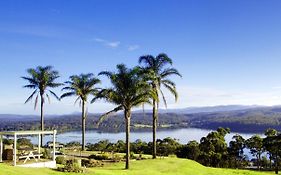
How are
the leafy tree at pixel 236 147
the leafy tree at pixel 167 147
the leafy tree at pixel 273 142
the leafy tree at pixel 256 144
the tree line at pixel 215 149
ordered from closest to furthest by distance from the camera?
the leafy tree at pixel 273 142 < the leafy tree at pixel 256 144 < the tree line at pixel 215 149 < the leafy tree at pixel 236 147 < the leafy tree at pixel 167 147

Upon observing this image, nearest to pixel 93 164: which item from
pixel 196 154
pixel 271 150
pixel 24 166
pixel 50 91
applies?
pixel 24 166

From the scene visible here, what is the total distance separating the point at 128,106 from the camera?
29.1 m

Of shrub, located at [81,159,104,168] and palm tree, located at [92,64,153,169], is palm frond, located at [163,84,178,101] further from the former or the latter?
shrub, located at [81,159,104,168]

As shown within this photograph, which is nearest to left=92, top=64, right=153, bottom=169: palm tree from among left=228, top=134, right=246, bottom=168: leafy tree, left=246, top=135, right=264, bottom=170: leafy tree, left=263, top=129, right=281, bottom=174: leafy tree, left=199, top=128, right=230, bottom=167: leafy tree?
left=263, top=129, right=281, bottom=174: leafy tree

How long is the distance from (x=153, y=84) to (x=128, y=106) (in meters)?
6.13

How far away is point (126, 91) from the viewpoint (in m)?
28.6

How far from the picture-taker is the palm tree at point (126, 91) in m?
28.6

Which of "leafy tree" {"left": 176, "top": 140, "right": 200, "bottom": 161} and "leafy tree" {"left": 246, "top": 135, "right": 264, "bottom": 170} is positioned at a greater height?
"leafy tree" {"left": 246, "top": 135, "right": 264, "bottom": 170}

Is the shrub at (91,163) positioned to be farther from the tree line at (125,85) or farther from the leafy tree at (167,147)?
the leafy tree at (167,147)

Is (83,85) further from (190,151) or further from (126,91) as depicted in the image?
(190,151)

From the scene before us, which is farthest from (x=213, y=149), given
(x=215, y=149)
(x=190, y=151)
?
(x=190, y=151)

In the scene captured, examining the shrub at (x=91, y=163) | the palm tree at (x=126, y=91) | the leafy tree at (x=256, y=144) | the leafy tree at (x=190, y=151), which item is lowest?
the leafy tree at (x=190, y=151)

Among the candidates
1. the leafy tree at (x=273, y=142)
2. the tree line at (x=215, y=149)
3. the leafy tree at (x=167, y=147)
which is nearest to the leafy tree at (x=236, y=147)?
the tree line at (x=215, y=149)

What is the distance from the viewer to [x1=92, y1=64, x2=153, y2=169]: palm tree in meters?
28.6
